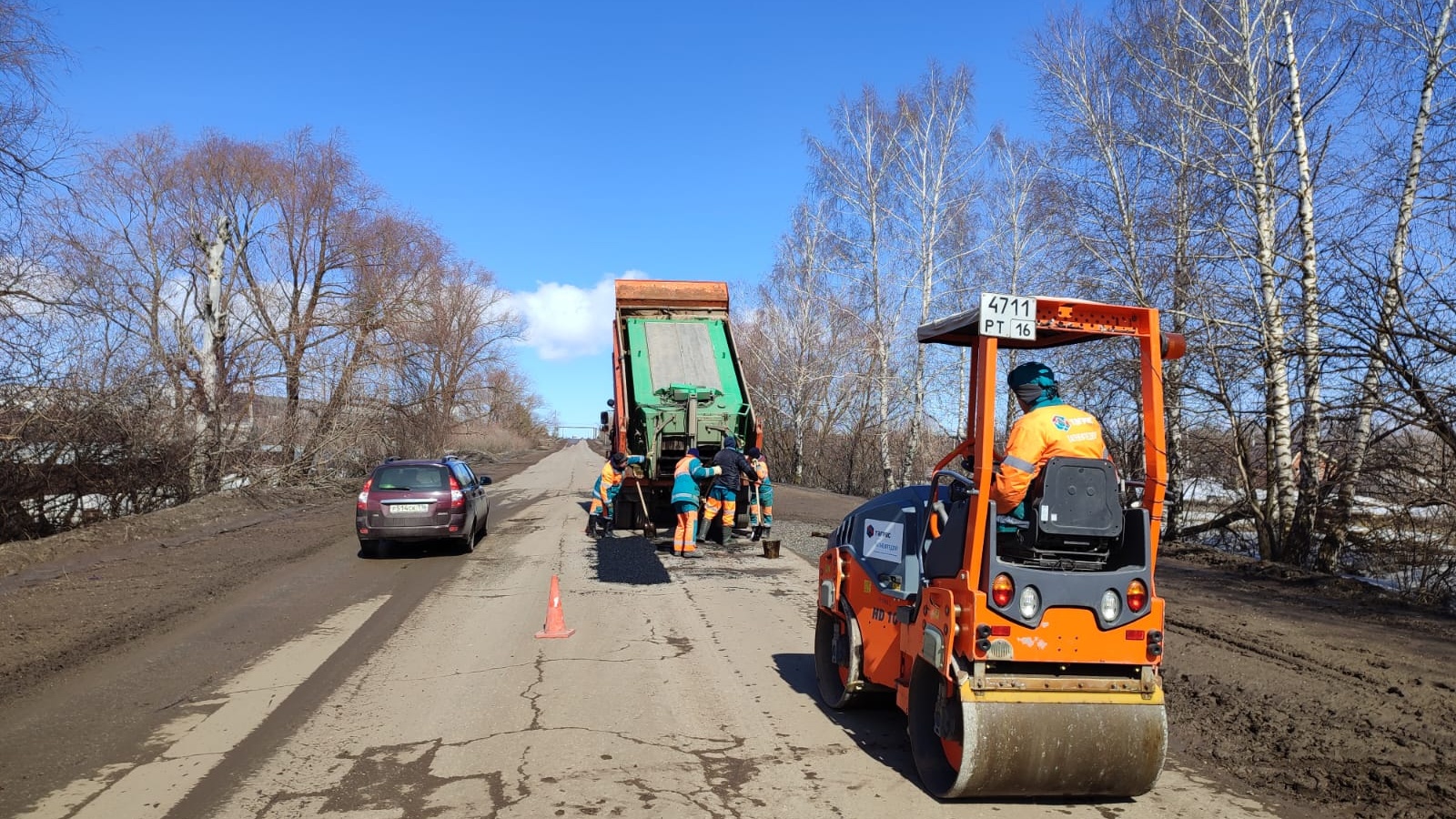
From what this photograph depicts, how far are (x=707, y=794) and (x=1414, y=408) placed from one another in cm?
968

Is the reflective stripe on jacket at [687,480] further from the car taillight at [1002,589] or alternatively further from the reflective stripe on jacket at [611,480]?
the car taillight at [1002,589]

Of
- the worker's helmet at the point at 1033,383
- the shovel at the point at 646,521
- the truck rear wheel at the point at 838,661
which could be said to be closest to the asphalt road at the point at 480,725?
the truck rear wheel at the point at 838,661

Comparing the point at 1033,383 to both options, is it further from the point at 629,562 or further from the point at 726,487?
the point at 726,487

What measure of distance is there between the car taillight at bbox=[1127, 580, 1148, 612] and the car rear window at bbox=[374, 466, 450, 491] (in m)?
11.8

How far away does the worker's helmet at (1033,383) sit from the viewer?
4.81 meters

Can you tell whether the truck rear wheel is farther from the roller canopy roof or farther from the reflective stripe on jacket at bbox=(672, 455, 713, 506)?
the reflective stripe on jacket at bbox=(672, 455, 713, 506)

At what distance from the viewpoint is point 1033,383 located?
189 inches

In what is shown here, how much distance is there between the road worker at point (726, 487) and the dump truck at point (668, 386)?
593 mm

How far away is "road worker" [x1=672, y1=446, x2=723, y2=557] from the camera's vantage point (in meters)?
13.7

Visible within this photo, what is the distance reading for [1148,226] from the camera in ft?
51.0

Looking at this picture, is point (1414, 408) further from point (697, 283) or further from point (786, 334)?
point (786, 334)

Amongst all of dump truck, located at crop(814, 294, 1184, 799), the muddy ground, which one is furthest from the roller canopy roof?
the muddy ground

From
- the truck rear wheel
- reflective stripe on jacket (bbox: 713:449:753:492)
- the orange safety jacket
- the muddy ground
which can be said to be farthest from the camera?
reflective stripe on jacket (bbox: 713:449:753:492)

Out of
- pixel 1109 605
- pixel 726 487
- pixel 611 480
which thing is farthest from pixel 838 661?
pixel 611 480
